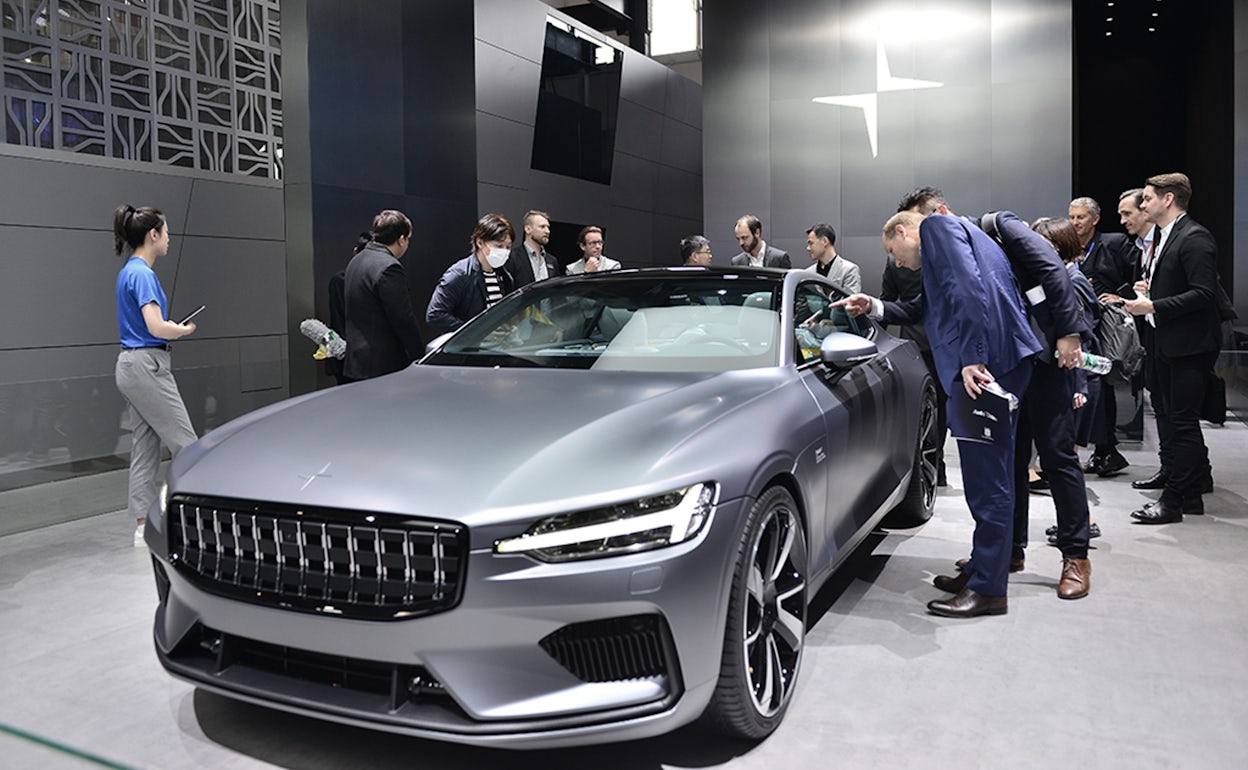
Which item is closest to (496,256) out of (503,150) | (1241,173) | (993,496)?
(993,496)

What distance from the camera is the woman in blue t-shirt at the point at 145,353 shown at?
4.57 meters

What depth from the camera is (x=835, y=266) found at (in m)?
6.93

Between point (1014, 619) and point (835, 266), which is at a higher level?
point (835, 266)

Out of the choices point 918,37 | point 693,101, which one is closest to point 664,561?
point 918,37

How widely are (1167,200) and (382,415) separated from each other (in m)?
4.30

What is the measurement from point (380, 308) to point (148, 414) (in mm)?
1222

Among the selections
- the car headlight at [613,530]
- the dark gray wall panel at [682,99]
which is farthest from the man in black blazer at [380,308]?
the dark gray wall panel at [682,99]

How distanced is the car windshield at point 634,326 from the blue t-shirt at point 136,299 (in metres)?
1.77

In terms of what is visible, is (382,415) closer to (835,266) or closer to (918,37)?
(835,266)

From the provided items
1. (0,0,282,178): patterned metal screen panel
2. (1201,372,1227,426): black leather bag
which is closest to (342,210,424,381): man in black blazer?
(0,0,282,178): patterned metal screen panel

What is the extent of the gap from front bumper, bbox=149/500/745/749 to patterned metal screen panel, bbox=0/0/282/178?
6959mm

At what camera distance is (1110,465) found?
6543mm

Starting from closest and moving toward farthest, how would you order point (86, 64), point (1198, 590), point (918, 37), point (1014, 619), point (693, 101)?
point (1014, 619) < point (1198, 590) < point (86, 64) < point (918, 37) < point (693, 101)

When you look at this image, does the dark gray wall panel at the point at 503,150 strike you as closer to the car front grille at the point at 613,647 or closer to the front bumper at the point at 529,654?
the front bumper at the point at 529,654
